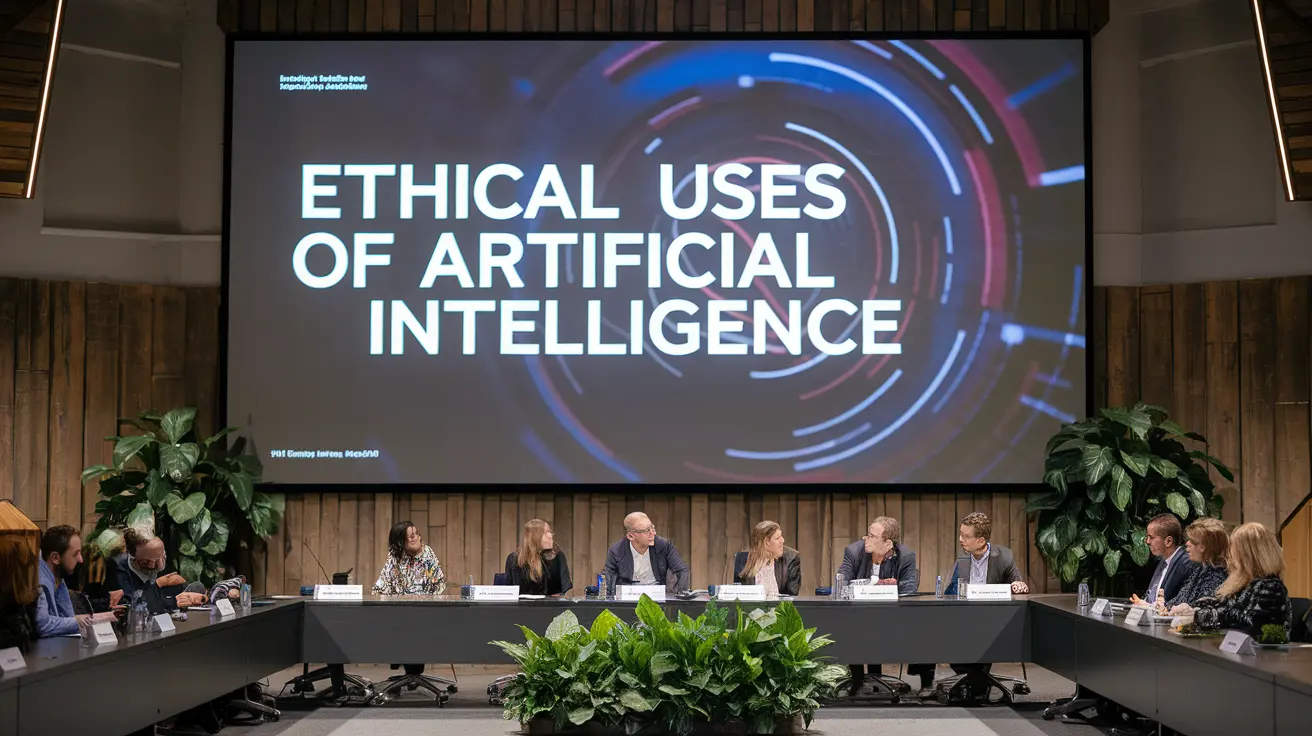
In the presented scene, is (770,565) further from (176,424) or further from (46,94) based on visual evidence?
(46,94)

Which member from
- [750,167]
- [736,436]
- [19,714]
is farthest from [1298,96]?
[19,714]

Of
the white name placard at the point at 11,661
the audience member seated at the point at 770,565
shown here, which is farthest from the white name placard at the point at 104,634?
the audience member seated at the point at 770,565

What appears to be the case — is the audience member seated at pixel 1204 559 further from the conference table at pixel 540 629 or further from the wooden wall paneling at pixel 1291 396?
the wooden wall paneling at pixel 1291 396

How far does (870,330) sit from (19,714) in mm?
5739

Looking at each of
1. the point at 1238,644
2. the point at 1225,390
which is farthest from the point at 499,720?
the point at 1225,390

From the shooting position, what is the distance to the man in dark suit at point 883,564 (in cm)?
722

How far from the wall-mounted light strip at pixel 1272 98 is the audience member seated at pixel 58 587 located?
650 cm

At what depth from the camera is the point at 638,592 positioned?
22.5ft

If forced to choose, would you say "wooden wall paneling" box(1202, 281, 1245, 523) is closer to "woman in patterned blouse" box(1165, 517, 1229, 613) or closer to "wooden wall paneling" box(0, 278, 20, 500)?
"woman in patterned blouse" box(1165, 517, 1229, 613)

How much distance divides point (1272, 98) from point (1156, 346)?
1.83 meters

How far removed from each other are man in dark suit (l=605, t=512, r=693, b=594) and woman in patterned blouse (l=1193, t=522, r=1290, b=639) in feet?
9.93

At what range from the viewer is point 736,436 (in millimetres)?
8523

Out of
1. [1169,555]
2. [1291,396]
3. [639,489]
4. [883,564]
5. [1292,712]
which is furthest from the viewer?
[639,489]

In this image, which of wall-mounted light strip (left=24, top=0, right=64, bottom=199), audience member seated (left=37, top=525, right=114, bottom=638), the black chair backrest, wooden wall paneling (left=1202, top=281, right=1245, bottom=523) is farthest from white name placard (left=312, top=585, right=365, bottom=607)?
wooden wall paneling (left=1202, top=281, right=1245, bottom=523)
